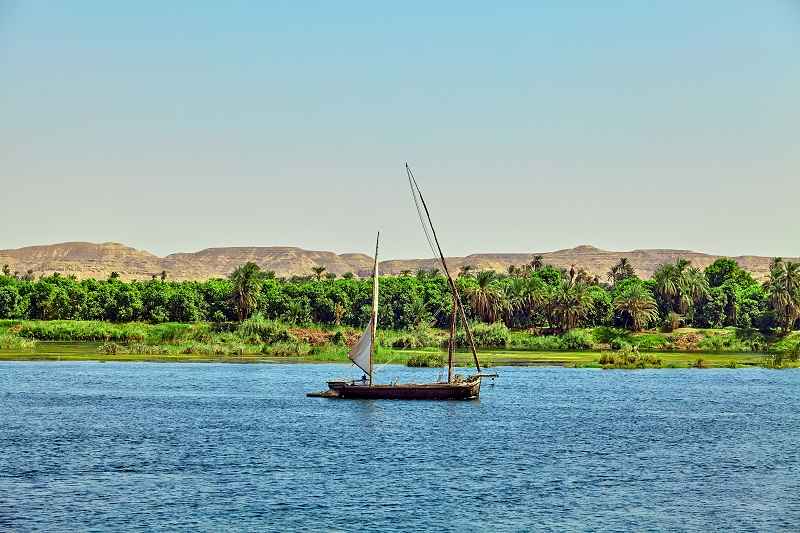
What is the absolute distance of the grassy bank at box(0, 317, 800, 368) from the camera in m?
117

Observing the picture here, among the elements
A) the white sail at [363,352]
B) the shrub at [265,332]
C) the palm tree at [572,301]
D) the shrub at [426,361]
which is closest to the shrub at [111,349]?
the shrub at [265,332]

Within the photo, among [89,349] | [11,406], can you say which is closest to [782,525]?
[11,406]

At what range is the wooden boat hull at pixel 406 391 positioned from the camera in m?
74.6

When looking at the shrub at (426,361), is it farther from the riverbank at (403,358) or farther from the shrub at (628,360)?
the shrub at (628,360)

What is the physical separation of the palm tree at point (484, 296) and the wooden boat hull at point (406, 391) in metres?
77.8

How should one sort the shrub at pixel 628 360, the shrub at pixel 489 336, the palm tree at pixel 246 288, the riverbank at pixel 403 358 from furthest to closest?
the palm tree at pixel 246 288 → the shrub at pixel 489 336 → the shrub at pixel 628 360 → the riverbank at pixel 403 358

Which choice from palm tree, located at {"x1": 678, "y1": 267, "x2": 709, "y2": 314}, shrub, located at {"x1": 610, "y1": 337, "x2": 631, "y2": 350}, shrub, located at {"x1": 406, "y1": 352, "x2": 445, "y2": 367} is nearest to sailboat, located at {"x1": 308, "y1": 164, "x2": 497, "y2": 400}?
shrub, located at {"x1": 406, "y1": 352, "x2": 445, "y2": 367}

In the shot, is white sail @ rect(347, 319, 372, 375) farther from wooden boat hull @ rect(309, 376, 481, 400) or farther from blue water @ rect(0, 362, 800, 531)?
blue water @ rect(0, 362, 800, 531)

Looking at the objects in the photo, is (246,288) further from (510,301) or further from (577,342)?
(577,342)

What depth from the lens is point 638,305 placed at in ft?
517

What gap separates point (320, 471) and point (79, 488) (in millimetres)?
11202

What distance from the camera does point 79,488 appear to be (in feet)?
141

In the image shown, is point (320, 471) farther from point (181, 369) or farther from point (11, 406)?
point (181, 369)

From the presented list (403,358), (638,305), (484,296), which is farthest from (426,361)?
(638,305)
